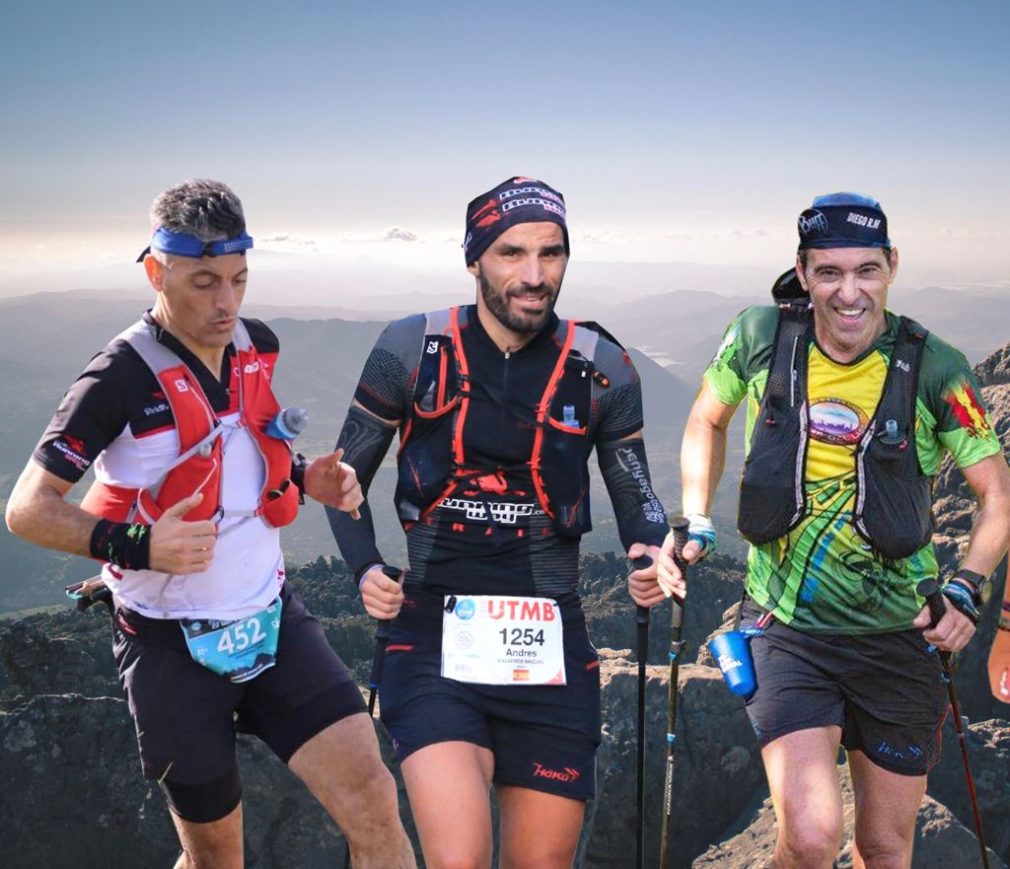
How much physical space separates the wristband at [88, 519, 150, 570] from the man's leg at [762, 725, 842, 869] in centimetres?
330

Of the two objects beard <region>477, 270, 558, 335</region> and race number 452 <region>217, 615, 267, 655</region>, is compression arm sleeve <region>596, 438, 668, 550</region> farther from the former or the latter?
race number 452 <region>217, 615, 267, 655</region>

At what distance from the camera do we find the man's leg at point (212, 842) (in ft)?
16.5

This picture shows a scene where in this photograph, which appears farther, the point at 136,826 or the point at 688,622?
the point at 688,622

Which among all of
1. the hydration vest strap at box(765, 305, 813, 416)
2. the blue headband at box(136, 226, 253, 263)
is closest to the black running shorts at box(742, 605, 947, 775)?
the hydration vest strap at box(765, 305, 813, 416)

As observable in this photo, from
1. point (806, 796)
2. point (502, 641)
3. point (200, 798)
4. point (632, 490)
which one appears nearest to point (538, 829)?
point (502, 641)

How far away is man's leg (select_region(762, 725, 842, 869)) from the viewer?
482cm

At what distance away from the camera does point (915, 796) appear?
5348 mm

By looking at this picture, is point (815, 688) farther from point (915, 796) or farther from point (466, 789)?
point (466, 789)

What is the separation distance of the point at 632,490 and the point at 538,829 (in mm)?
1857

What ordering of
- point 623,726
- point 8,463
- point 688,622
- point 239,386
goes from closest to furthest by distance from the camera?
point 239,386 → point 623,726 → point 688,622 → point 8,463

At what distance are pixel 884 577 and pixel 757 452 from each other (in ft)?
3.15

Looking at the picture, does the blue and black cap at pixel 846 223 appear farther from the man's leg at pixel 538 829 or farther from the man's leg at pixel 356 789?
the man's leg at pixel 356 789

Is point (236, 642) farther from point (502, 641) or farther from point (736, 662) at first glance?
point (736, 662)

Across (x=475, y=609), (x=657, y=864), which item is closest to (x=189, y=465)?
(x=475, y=609)
